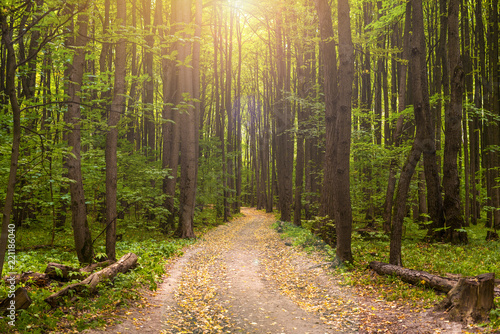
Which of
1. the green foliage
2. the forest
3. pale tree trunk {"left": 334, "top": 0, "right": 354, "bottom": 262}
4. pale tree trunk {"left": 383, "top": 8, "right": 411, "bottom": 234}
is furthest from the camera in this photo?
pale tree trunk {"left": 383, "top": 8, "right": 411, "bottom": 234}

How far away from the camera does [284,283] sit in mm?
7992

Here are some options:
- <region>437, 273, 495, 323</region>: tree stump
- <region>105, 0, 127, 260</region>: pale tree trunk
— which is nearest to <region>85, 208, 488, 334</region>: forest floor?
<region>437, 273, 495, 323</region>: tree stump

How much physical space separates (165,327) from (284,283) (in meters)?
3.67

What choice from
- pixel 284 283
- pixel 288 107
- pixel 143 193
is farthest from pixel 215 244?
pixel 288 107

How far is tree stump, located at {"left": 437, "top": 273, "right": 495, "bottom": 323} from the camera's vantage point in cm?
471

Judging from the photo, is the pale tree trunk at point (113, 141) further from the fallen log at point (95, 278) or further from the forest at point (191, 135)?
the fallen log at point (95, 278)

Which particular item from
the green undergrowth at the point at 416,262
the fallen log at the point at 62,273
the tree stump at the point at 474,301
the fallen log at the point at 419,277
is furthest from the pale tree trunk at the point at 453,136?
the fallen log at the point at 62,273

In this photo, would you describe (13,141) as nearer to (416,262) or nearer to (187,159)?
(416,262)

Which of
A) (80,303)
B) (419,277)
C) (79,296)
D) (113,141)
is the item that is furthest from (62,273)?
(419,277)

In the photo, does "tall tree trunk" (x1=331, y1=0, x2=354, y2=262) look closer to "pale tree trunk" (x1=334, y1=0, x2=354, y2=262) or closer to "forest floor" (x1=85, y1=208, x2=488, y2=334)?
"pale tree trunk" (x1=334, y1=0, x2=354, y2=262)

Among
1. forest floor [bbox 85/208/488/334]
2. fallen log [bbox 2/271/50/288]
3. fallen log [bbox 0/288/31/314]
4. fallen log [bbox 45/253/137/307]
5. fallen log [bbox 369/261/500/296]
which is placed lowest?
forest floor [bbox 85/208/488/334]

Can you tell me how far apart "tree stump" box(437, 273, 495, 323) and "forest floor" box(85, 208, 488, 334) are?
0.22m

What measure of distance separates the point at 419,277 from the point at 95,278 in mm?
6488

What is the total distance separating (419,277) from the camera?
6402 millimetres
